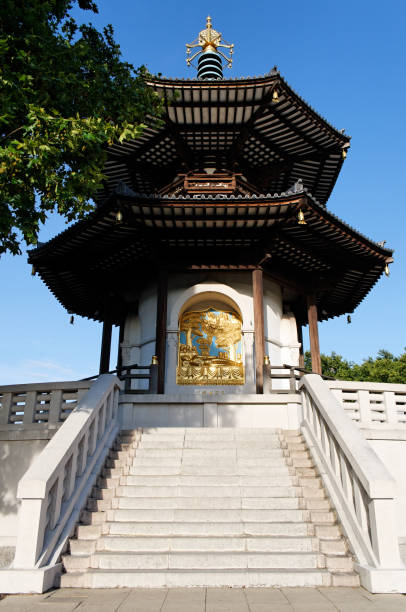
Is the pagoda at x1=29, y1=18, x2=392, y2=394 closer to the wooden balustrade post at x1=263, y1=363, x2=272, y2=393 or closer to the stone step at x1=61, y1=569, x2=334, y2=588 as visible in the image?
the wooden balustrade post at x1=263, y1=363, x2=272, y2=393

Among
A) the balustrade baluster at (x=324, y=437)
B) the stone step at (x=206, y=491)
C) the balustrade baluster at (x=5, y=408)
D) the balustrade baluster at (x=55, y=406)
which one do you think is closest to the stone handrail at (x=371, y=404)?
the balustrade baluster at (x=324, y=437)

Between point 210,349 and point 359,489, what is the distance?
7332 millimetres

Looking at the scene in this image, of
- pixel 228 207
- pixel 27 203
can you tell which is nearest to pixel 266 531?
pixel 27 203

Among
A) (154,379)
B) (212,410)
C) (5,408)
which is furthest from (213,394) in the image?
(5,408)

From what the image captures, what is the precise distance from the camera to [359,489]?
535 centimetres

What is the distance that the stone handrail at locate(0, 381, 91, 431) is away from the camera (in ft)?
27.1

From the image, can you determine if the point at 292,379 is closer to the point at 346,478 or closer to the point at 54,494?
the point at 346,478

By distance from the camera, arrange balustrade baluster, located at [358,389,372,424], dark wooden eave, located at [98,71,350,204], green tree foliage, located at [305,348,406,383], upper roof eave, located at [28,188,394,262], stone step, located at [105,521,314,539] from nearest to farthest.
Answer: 1. stone step, located at [105,521,314,539]
2. balustrade baluster, located at [358,389,372,424]
3. upper roof eave, located at [28,188,394,262]
4. dark wooden eave, located at [98,71,350,204]
5. green tree foliage, located at [305,348,406,383]

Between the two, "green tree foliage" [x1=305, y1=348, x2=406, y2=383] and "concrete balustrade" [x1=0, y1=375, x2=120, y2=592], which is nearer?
"concrete balustrade" [x1=0, y1=375, x2=120, y2=592]

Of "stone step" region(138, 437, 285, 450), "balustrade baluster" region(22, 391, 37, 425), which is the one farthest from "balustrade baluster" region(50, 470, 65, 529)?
"balustrade baluster" region(22, 391, 37, 425)

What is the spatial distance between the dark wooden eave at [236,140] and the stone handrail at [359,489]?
865 cm

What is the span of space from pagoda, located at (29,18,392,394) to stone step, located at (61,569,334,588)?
6.33m

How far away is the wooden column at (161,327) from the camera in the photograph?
11211mm

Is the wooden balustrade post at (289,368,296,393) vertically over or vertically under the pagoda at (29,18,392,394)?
under
